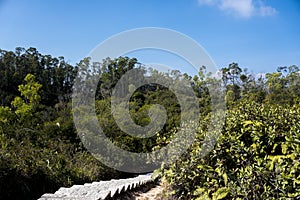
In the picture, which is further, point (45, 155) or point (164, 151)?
point (45, 155)

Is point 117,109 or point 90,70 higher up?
point 90,70

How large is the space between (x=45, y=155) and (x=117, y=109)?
5537 mm

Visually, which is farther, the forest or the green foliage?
the forest

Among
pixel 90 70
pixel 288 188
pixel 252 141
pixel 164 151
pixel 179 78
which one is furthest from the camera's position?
pixel 90 70

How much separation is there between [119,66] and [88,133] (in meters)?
8.73

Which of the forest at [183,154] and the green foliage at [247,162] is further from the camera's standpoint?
the forest at [183,154]

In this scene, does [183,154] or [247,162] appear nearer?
[247,162]

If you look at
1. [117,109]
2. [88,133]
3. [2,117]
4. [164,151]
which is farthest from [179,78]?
[164,151]

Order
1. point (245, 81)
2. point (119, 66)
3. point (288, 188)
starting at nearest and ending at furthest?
point (288, 188) → point (119, 66) → point (245, 81)

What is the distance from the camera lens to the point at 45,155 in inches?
303

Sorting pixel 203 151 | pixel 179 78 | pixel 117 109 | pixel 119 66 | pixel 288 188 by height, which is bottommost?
pixel 288 188

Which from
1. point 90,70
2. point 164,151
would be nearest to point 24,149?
point 164,151

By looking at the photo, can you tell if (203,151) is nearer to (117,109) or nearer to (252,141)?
(252,141)

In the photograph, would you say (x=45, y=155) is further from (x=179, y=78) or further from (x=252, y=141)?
(x=179, y=78)
